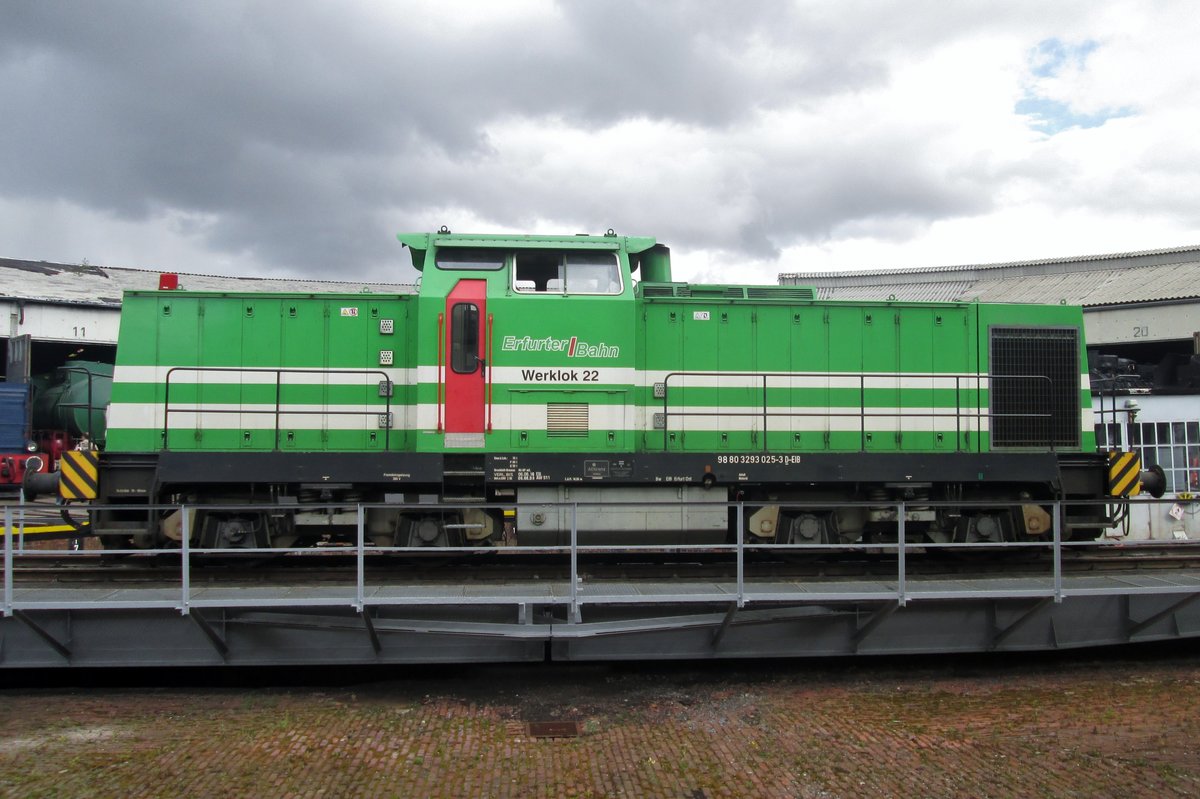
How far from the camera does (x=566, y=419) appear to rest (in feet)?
29.4

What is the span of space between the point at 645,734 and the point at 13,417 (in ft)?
71.4

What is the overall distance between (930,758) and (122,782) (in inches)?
228

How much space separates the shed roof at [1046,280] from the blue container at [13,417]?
2149 centimetres

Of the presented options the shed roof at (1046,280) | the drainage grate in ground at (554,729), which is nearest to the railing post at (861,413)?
the drainage grate in ground at (554,729)

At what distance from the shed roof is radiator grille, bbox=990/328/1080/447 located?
1147cm

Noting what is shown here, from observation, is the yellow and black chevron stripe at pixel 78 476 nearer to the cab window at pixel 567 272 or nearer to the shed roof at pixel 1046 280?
the cab window at pixel 567 272

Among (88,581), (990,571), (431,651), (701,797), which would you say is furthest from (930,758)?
(88,581)

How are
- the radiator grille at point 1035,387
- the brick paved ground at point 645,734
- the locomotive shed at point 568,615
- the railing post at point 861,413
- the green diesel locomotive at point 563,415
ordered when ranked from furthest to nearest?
the radiator grille at point 1035,387
the railing post at point 861,413
the green diesel locomotive at point 563,415
the locomotive shed at point 568,615
the brick paved ground at point 645,734

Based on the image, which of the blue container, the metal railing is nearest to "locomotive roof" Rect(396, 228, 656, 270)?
the metal railing

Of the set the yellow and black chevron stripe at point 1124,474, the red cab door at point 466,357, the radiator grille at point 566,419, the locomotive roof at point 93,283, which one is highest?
the locomotive roof at point 93,283

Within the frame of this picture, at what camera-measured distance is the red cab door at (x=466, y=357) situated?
8766mm

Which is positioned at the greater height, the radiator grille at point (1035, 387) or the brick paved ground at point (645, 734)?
the radiator grille at point (1035, 387)

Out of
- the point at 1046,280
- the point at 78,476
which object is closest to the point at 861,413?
the point at 78,476

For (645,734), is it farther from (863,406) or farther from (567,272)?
(863,406)
